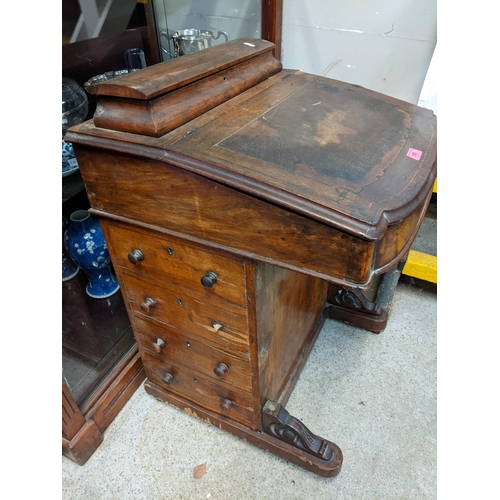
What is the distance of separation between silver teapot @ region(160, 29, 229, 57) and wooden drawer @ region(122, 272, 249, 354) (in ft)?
3.14

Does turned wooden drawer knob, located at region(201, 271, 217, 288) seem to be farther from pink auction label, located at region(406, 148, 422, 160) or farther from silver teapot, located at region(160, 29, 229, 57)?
silver teapot, located at region(160, 29, 229, 57)

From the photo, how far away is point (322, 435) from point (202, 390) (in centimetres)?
48

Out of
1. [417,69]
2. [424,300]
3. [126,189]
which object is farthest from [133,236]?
[417,69]

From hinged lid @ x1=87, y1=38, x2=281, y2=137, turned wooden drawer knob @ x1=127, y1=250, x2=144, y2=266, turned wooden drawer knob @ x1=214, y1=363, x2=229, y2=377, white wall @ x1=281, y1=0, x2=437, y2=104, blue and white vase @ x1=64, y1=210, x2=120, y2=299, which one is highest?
hinged lid @ x1=87, y1=38, x2=281, y2=137

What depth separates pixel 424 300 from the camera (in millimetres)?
2027

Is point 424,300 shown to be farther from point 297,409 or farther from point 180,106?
point 180,106

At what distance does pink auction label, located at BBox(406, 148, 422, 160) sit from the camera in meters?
0.93

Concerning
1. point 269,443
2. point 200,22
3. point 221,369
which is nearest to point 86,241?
point 221,369

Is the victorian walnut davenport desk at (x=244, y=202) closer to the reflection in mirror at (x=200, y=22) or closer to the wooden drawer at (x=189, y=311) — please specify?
the wooden drawer at (x=189, y=311)

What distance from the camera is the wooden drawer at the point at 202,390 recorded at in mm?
1329

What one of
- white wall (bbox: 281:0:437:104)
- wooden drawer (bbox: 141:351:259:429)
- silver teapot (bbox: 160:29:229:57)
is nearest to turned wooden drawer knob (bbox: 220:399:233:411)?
wooden drawer (bbox: 141:351:259:429)

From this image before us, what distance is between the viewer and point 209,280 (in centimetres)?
101

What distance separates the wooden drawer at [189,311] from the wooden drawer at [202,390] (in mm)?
224

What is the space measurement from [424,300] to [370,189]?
56.7 inches
